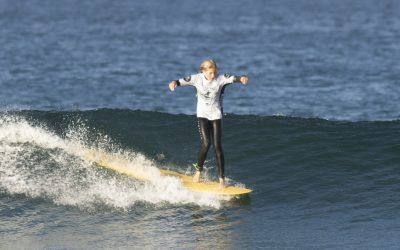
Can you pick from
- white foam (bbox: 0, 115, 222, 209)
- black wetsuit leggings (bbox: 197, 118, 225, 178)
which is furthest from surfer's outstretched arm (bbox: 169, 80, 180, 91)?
white foam (bbox: 0, 115, 222, 209)

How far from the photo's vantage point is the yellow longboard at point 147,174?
514 inches

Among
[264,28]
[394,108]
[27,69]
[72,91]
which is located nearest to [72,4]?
[264,28]

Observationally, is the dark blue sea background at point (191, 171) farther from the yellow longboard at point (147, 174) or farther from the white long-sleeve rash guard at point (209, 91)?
the white long-sleeve rash guard at point (209, 91)

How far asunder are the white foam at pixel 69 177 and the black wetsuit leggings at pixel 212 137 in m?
0.57

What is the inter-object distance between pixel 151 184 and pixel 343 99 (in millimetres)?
19763

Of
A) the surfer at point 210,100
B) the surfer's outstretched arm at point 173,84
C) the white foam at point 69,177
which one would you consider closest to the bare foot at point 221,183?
the surfer at point 210,100

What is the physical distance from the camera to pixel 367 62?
43906 mm

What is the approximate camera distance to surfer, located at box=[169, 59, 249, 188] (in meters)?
13.1

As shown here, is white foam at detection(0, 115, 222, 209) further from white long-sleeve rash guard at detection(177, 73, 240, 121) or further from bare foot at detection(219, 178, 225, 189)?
white long-sleeve rash guard at detection(177, 73, 240, 121)

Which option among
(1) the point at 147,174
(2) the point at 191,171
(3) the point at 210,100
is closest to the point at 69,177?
(1) the point at 147,174

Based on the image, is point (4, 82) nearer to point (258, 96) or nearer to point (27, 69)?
point (27, 69)

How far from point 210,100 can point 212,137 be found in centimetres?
64

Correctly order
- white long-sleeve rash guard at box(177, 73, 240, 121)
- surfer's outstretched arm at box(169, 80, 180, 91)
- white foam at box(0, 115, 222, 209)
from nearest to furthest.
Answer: surfer's outstretched arm at box(169, 80, 180, 91) → white foam at box(0, 115, 222, 209) → white long-sleeve rash guard at box(177, 73, 240, 121)

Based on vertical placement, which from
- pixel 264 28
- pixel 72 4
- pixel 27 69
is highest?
pixel 72 4
